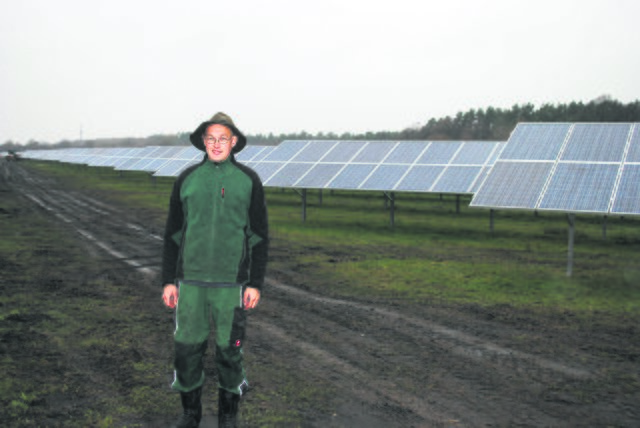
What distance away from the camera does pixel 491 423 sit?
5371 millimetres

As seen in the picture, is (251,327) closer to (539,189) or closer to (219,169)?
(219,169)

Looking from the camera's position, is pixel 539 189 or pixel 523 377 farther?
pixel 539 189

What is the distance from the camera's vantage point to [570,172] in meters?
14.4

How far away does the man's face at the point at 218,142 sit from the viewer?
4.79 m

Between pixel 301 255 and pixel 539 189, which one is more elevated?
pixel 539 189

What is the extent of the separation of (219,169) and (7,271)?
9.66 m

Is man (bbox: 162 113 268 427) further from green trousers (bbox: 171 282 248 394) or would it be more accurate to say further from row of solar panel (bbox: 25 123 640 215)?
row of solar panel (bbox: 25 123 640 215)

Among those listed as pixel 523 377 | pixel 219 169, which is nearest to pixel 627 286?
pixel 523 377

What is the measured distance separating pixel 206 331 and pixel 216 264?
1.97ft

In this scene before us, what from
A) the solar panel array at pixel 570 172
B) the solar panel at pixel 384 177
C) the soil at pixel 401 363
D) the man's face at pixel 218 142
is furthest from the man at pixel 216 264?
the solar panel at pixel 384 177

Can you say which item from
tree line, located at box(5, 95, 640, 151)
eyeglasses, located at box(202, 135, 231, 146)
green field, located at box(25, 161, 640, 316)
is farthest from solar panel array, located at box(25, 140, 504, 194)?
tree line, located at box(5, 95, 640, 151)

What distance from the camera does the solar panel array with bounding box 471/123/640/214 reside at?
13164mm

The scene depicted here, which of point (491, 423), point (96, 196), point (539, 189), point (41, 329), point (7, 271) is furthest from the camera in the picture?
point (96, 196)

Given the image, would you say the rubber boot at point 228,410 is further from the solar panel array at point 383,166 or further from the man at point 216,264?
the solar panel array at point 383,166
